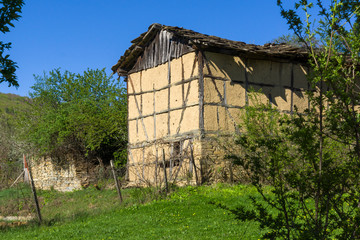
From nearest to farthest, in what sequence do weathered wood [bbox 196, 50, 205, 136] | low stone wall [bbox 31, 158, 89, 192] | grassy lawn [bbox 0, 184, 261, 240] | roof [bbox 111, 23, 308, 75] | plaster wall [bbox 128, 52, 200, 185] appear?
grassy lawn [bbox 0, 184, 261, 240]
weathered wood [bbox 196, 50, 205, 136]
roof [bbox 111, 23, 308, 75]
plaster wall [bbox 128, 52, 200, 185]
low stone wall [bbox 31, 158, 89, 192]

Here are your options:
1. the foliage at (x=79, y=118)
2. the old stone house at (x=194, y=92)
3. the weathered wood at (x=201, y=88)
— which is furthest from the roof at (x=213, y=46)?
the foliage at (x=79, y=118)

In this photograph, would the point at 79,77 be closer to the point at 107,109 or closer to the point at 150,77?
the point at 107,109

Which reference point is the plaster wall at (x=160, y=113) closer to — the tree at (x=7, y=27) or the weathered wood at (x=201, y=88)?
the weathered wood at (x=201, y=88)

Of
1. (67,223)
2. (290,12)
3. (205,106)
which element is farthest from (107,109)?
(290,12)

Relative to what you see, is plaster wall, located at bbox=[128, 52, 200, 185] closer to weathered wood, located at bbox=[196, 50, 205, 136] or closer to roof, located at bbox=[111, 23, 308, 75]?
weathered wood, located at bbox=[196, 50, 205, 136]

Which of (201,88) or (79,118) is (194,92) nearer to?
(201,88)

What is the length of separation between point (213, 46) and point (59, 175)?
40.1 feet

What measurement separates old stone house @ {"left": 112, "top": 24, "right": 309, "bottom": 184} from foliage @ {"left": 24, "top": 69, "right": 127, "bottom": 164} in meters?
3.67

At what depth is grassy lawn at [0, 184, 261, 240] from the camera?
908 cm

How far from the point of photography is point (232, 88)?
1602cm

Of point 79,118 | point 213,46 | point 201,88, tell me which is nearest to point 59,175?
point 79,118

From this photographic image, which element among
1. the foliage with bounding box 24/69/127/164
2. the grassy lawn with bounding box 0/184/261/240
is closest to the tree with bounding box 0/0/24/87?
the grassy lawn with bounding box 0/184/261/240

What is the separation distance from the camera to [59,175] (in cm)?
2305

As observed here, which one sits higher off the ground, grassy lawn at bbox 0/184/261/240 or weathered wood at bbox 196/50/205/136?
weathered wood at bbox 196/50/205/136
